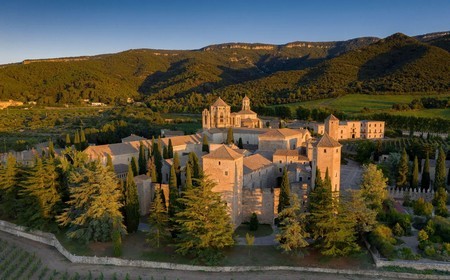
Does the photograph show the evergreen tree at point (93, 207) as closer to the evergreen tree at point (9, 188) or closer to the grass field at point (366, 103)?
the evergreen tree at point (9, 188)

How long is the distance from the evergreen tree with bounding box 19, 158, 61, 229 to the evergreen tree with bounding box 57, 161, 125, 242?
1325mm

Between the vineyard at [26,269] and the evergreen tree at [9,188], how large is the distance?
4.50m

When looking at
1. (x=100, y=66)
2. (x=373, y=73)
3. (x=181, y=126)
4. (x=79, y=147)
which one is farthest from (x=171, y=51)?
(x=79, y=147)

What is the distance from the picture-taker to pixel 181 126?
69.1 metres

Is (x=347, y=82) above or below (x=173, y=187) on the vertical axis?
above

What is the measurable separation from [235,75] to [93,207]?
412 ft

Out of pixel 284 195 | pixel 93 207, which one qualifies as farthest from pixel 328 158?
pixel 93 207

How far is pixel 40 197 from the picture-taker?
88.2ft

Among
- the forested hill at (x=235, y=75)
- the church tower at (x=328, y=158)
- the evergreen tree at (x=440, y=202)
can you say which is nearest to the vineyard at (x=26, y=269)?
the church tower at (x=328, y=158)

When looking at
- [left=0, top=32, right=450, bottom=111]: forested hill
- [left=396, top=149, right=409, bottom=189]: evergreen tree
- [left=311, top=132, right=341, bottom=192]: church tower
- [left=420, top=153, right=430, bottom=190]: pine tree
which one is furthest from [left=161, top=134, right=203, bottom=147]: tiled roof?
[left=0, top=32, right=450, bottom=111]: forested hill

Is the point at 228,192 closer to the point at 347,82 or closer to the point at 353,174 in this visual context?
the point at 353,174

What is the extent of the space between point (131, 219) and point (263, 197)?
8569 mm

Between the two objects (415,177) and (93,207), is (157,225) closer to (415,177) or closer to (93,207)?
(93,207)

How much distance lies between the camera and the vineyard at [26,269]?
69.9 ft
